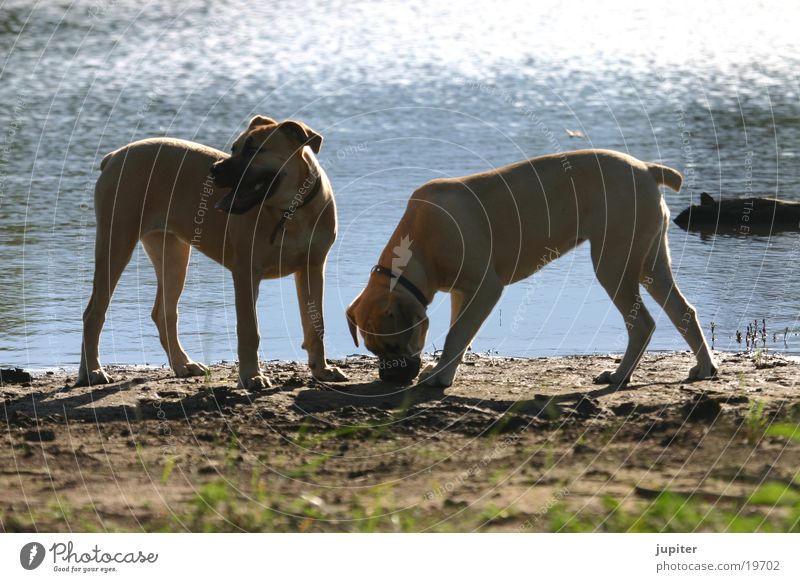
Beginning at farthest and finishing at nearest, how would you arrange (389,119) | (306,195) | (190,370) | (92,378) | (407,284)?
(389,119) → (190,370) → (92,378) → (407,284) → (306,195)

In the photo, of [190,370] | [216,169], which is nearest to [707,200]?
[190,370]

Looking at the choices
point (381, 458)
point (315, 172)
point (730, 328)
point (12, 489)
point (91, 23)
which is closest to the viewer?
point (12, 489)

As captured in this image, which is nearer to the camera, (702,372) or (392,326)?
→ (392,326)

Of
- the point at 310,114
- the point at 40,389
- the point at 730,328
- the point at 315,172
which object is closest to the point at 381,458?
the point at 315,172

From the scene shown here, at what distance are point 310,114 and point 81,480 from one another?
1609 centimetres

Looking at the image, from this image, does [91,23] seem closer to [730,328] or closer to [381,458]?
[730,328]

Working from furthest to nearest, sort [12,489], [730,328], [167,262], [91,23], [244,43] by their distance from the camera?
1. [91,23]
2. [244,43]
3. [730,328]
4. [167,262]
5. [12,489]

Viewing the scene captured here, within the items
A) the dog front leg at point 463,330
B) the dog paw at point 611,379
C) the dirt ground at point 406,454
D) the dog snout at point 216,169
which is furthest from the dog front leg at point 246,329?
the dog paw at point 611,379

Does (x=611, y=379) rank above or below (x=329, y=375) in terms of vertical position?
above

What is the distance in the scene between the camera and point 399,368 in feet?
29.9

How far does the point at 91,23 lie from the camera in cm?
2955

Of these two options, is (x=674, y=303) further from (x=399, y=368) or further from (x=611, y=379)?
(x=399, y=368)

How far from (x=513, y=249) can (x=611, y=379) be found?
1.13 meters

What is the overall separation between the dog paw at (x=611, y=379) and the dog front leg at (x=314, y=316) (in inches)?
69.8
